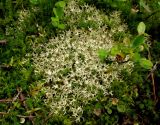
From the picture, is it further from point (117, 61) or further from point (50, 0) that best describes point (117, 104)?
point (50, 0)

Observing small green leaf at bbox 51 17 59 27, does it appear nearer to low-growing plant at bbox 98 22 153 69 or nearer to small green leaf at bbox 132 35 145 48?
low-growing plant at bbox 98 22 153 69

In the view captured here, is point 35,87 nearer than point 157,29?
Yes

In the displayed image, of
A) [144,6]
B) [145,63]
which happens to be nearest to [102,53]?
[145,63]

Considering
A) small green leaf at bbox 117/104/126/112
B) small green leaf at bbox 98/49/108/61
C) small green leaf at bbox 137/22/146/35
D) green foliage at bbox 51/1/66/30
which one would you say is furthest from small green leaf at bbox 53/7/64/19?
small green leaf at bbox 117/104/126/112

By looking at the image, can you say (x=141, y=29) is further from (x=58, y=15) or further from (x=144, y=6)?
(x=58, y=15)

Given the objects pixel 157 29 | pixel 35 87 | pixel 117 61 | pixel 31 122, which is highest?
pixel 157 29

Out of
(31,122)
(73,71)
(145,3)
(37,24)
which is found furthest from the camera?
(145,3)

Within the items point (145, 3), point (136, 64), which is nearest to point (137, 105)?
point (136, 64)
